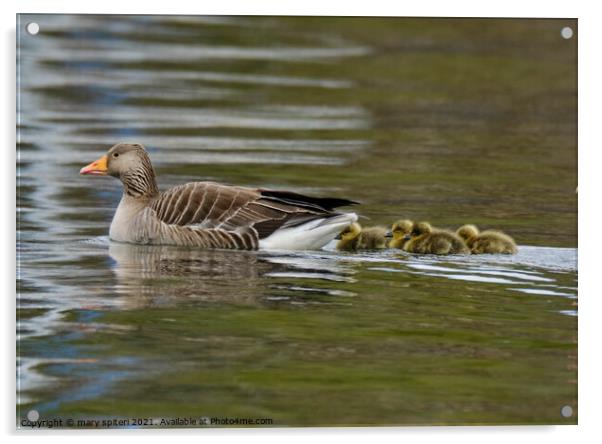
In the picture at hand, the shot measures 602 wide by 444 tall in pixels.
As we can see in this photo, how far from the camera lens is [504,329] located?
31.6 feet

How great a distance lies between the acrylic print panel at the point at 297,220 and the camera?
29.4ft

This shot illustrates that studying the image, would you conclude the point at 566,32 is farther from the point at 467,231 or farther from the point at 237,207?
the point at 237,207

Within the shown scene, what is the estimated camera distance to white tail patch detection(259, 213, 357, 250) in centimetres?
1116

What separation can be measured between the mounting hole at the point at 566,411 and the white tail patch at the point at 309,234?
2498 mm

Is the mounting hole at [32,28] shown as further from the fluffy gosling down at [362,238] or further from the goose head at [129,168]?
the fluffy gosling down at [362,238]

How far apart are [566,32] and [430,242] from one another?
1.80 meters

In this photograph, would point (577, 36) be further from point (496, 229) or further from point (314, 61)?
point (314, 61)

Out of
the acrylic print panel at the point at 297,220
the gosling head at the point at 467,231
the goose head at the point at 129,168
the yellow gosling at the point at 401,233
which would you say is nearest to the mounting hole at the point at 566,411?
the acrylic print panel at the point at 297,220

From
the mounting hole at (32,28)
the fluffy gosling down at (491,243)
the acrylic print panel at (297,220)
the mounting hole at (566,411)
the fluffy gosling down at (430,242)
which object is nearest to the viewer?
the acrylic print panel at (297,220)

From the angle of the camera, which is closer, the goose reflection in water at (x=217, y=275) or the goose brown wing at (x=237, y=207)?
the goose reflection in water at (x=217, y=275)

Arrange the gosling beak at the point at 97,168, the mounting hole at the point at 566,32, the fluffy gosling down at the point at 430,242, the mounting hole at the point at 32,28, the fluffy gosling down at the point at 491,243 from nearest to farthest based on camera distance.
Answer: the mounting hole at the point at 32,28
the mounting hole at the point at 566,32
the fluffy gosling down at the point at 491,243
the fluffy gosling down at the point at 430,242
the gosling beak at the point at 97,168

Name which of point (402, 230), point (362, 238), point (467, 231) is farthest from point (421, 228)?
point (362, 238)
